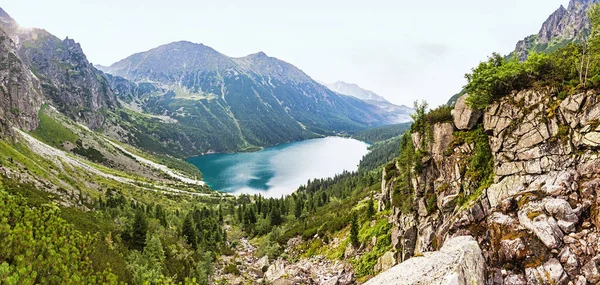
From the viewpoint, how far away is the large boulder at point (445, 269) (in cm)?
1591

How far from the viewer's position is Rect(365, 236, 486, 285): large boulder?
627 inches

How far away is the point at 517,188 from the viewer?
23.3m

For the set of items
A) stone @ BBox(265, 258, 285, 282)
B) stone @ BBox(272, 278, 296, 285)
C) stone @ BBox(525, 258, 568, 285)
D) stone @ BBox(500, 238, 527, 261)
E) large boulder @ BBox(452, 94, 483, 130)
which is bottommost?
stone @ BBox(265, 258, 285, 282)

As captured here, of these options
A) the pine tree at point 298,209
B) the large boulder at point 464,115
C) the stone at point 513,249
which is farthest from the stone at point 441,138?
the pine tree at point 298,209

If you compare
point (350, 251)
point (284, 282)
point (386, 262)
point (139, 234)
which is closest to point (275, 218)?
point (139, 234)

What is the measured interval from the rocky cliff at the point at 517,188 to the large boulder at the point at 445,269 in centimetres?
168

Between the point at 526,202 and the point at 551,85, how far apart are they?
34.9ft

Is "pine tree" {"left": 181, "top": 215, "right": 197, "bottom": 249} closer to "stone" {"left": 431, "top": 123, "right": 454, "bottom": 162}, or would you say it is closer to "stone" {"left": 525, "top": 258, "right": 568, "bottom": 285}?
"stone" {"left": 431, "top": 123, "right": 454, "bottom": 162}

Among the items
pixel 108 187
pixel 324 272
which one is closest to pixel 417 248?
pixel 324 272

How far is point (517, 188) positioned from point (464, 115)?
29.5 feet

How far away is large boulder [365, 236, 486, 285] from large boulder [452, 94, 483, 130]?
13.8 meters

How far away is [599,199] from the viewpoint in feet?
62.0

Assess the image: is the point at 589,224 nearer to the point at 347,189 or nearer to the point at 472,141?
the point at 472,141

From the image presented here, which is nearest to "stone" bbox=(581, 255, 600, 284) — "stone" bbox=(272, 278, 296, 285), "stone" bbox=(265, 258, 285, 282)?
"stone" bbox=(272, 278, 296, 285)
